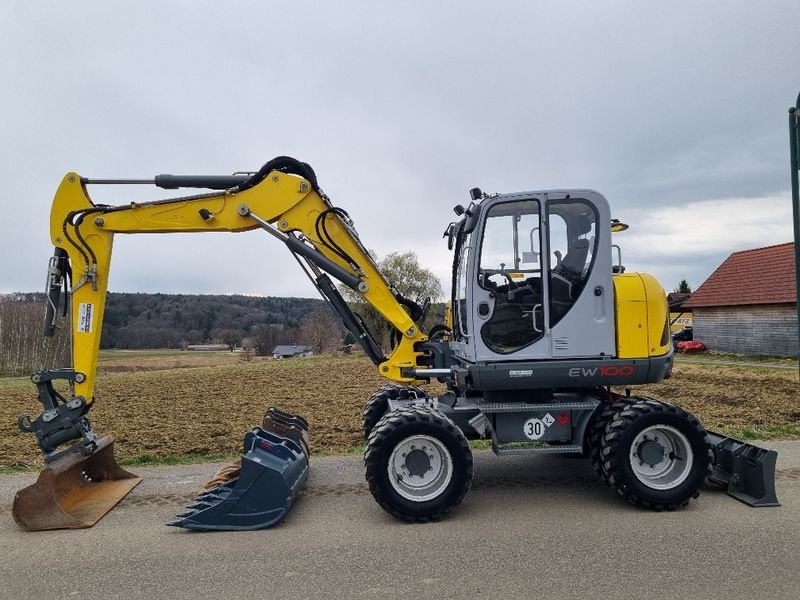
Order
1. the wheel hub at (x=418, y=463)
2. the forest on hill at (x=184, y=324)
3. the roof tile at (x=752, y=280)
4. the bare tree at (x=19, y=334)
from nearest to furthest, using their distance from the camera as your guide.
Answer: the wheel hub at (x=418, y=463) → the roof tile at (x=752, y=280) → the bare tree at (x=19, y=334) → the forest on hill at (x=184, y=324)

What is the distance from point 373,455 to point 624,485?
241cm

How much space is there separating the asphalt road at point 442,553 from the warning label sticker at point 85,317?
1.89 meters

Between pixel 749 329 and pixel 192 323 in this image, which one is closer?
pixel 749 329

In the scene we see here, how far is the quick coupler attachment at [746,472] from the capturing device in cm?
594

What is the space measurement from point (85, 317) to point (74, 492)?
183 cm

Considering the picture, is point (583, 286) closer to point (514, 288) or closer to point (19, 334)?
point (514, 288)

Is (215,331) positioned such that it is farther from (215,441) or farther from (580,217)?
(580,217)

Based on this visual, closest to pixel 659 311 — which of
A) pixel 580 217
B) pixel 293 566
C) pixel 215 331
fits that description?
pixel 580 217

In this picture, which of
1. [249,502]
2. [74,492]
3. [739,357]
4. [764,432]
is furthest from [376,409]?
[739,357]

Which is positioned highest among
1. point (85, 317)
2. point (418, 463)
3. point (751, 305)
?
point (751, 305)

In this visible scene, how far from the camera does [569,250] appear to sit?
644 centimetres

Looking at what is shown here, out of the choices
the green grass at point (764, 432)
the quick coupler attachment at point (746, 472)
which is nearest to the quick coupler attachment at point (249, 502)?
the quick coupler attachment at point (746, 472)

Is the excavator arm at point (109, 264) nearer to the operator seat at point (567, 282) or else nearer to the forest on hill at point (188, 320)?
the operator seat at point (567, 282)

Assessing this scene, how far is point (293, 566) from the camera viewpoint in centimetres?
479
